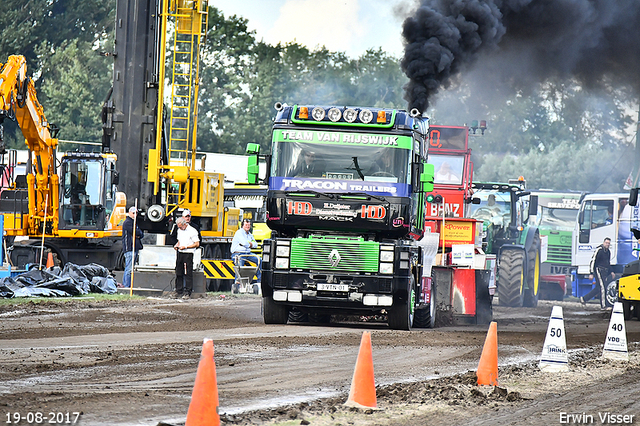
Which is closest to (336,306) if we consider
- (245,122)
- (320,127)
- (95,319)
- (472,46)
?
(320,127)

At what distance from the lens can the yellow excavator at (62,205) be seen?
24.4 m

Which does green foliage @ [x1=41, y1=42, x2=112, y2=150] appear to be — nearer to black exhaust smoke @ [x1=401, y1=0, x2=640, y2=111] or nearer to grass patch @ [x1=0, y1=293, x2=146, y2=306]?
black exhaust smoke @ [x1=401, y1=0, x2=640, y2=111]

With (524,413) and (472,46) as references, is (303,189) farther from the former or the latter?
(472,46)

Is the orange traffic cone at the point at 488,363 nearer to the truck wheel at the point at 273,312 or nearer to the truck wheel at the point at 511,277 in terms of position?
the truck wheel at the point at 273,312

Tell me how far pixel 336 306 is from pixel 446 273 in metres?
4.04

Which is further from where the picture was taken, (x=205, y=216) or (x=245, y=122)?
(x=245, y=122)

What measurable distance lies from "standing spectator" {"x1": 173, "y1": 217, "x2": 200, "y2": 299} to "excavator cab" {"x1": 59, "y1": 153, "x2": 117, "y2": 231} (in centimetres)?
582

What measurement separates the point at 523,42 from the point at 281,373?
1680cm

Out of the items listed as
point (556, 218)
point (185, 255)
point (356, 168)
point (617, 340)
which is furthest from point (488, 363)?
point (556, 218)

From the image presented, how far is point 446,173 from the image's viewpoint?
22.0 meters

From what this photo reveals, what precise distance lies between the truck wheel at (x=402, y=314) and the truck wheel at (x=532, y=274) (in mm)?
10991

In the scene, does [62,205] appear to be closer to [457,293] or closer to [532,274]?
[457,293]

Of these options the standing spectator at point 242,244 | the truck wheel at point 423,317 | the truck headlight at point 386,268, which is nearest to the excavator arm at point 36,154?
the standing spectator at point 242,244

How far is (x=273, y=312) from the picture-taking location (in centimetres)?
1523
